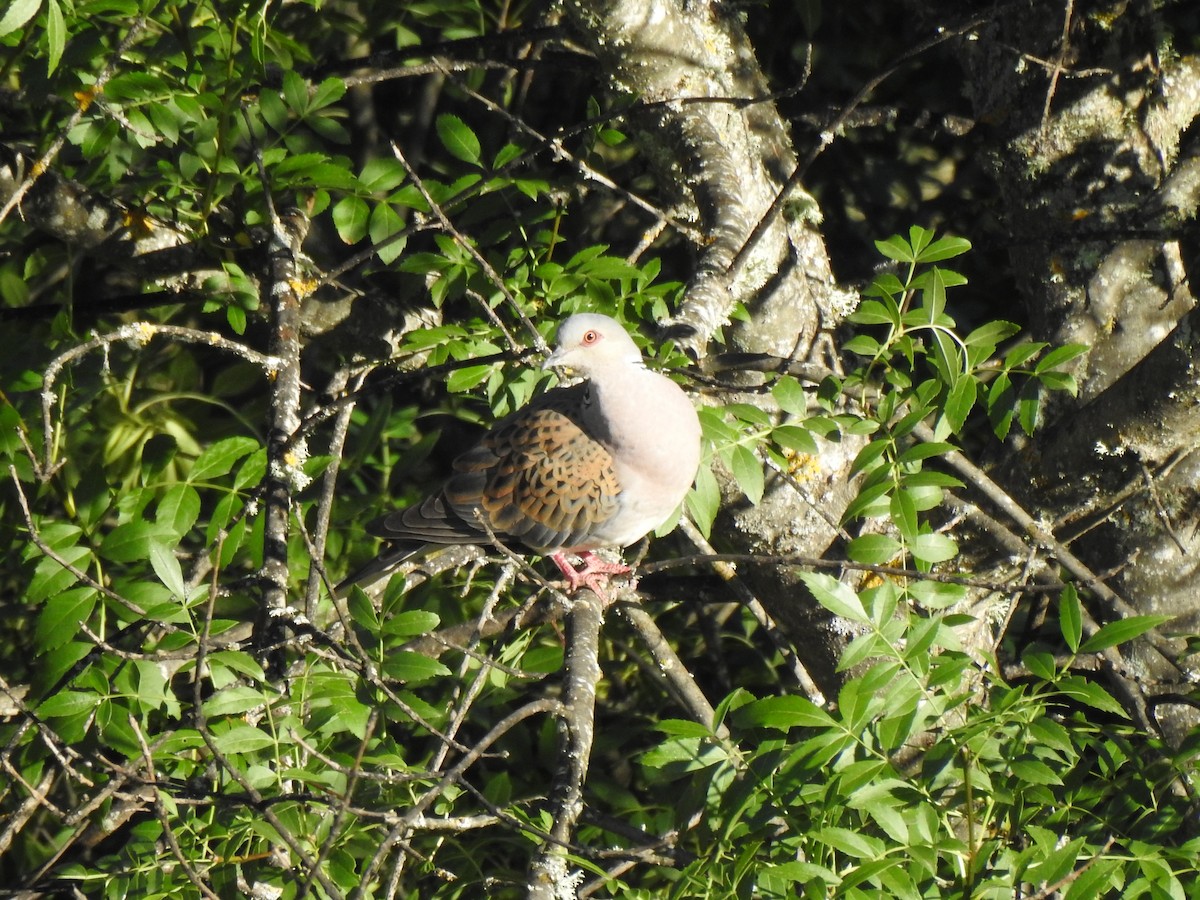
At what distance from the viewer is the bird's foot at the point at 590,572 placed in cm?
292

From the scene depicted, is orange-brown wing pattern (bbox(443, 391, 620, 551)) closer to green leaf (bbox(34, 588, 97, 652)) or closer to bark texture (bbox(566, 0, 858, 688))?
bark texture (bbox(566, 0, 858, 688))

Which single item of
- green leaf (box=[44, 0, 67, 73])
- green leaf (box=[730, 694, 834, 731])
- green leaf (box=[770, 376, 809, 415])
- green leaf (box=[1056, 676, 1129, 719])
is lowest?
green leaf (box=[730, 694, 834, 731])

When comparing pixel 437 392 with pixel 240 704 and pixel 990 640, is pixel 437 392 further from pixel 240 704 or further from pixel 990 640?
pixel 240 704

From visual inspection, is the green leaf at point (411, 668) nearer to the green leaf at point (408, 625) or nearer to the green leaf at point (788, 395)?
the green leaf at point (408, 625)

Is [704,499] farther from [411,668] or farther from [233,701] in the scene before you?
[233,701]

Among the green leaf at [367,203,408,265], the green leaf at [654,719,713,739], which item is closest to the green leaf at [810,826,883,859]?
the green leaf at [654,719,713,739]

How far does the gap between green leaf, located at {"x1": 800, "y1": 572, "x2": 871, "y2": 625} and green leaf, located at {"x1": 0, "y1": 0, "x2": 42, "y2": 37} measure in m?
1.68

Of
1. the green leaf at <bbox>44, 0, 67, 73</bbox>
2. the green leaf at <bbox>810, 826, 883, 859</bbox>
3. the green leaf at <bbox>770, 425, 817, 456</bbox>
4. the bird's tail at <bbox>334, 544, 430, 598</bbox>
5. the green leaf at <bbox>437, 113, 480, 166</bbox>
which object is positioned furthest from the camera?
the bird's tail at <bbox>334, 544, 430, 598</bbox>

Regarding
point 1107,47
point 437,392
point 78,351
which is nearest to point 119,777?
point 78,351

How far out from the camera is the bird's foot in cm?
292

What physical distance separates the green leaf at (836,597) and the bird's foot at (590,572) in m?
0.78

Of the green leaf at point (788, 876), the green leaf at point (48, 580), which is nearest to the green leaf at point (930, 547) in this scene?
the green leaf at point (788, 876)

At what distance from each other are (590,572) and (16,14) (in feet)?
5.83

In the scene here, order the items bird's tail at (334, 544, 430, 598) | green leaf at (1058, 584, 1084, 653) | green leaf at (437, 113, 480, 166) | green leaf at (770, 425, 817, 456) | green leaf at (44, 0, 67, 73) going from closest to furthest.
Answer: green leaf at (1058, 584, 1084, 653) < green leaf at (44, 0, 67, 73) < green leaf at (770, 425, 817, 456) < green leaf at (437, 113, 480, 166) < bird's tail at (334, 544, 430, 598)
